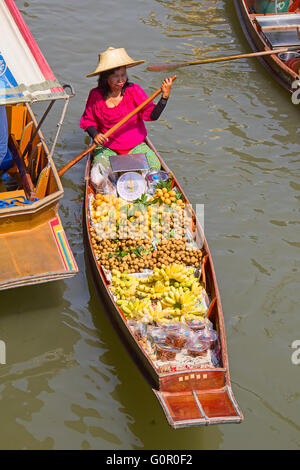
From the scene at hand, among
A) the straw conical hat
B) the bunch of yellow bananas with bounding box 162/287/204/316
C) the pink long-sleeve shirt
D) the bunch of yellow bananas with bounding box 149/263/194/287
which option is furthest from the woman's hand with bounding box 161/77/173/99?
the bunch of yellow bananas with bounding box 162/287/204/316

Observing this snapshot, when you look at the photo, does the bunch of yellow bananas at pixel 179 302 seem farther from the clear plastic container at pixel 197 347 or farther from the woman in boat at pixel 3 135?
the woman in boat at pixel 3 135

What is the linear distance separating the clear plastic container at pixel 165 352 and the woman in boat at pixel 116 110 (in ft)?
8.16

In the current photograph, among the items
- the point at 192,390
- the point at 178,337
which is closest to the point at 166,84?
the point at 178,337

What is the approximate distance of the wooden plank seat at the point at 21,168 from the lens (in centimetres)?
588

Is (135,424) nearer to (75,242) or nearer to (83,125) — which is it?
(75,242)

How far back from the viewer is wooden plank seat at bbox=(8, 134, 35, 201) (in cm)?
588

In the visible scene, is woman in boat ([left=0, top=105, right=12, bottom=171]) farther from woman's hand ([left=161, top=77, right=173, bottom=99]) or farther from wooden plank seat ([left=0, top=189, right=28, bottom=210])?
woman's hand ([left=161, top=77, right=173, bottom=99])

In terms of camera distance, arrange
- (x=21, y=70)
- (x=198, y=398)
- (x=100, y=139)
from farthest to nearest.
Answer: (x=100, y=139)
(x=21, y=70)
(x=198, y=398)

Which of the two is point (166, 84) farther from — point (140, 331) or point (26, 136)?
point (140, 331)

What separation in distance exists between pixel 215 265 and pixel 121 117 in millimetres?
1926

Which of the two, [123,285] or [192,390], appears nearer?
[192,390]

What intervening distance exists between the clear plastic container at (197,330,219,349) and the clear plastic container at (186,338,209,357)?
0.03m

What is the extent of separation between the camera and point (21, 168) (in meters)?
6.28

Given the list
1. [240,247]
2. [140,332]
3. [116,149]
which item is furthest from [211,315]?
[116,149]
